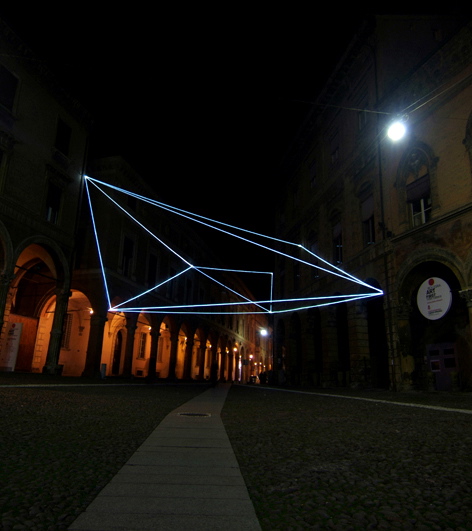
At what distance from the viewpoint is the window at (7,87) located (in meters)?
18.0

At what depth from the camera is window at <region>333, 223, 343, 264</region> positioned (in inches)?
920

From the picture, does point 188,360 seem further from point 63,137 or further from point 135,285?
point 63,137

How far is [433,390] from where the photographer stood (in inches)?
617

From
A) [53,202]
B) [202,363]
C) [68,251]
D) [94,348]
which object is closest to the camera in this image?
[53,202]

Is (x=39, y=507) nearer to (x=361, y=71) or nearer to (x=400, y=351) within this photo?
(x=400, y=351)

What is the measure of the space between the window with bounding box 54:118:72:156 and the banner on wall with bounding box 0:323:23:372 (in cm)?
944

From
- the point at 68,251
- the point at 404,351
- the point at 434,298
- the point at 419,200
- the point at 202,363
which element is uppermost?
the point at 419,200

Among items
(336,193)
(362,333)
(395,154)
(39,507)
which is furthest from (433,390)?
(39,507)

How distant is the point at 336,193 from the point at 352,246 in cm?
394

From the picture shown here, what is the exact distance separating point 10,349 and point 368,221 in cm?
1825

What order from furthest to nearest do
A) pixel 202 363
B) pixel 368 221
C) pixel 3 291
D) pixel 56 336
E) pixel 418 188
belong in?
pixel 202 363
pixel 56 336
pixel 368 221
pixel 3 291
pixel 418 188

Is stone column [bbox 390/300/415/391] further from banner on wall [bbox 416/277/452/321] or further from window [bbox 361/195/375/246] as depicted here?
window [bbox 361/195/375/246]

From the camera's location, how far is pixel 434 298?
15305 mm

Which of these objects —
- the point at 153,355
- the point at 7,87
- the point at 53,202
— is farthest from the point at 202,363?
the point at 7,87
